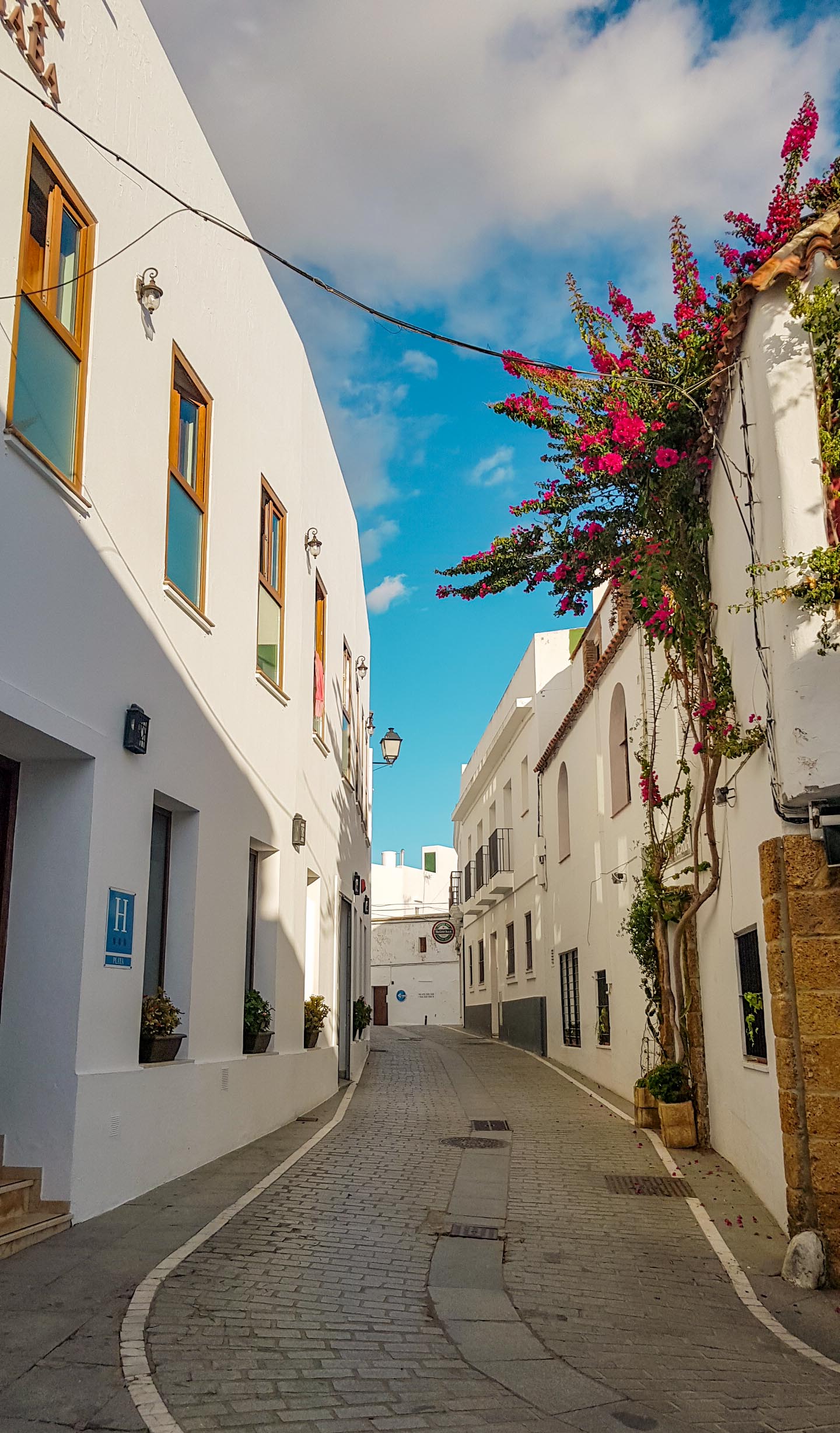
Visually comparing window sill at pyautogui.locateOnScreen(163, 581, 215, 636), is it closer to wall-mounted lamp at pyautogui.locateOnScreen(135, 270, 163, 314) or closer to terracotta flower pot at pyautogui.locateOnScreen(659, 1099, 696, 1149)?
wall-mounted lamp at pyautogui.locateOnScreen(135, 270, 163, 314)

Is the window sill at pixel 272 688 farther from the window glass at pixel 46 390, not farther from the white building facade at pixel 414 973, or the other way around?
the white building facade at pixel 414 973

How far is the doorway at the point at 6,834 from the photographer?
7098 mm

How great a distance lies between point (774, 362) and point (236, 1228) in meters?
6.64

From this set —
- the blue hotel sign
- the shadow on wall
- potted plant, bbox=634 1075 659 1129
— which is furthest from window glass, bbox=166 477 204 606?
potted plant, bbox=634 1075 659 1129

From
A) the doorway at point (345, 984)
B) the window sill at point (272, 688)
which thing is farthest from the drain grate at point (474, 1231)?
the doorway at point (345, 984)

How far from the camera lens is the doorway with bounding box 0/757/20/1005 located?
23.3ft

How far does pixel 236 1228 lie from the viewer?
23.2ft

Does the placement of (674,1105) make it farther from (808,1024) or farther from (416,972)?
(416,972)

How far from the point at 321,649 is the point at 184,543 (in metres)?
6.42

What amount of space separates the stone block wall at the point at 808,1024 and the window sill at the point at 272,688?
587 centimetres

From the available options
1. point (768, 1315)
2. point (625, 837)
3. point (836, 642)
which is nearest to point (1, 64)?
point (836, 642)

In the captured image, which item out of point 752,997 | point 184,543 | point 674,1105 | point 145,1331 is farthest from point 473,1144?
point 145,1331

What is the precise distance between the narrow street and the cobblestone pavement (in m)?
0.01

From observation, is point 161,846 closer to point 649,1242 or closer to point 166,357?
point 166,357
